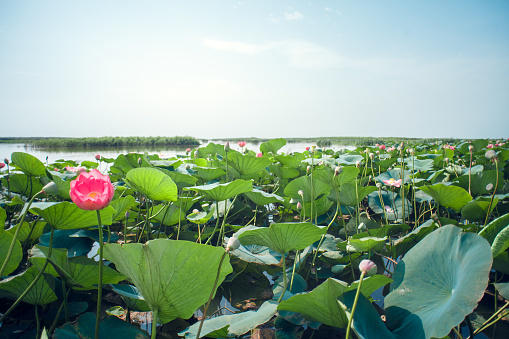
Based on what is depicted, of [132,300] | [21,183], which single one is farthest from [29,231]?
[21,183]

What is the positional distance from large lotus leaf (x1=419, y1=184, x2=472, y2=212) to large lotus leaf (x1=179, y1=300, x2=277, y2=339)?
783mm

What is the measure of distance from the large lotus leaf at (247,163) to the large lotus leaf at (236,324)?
2.74 feet

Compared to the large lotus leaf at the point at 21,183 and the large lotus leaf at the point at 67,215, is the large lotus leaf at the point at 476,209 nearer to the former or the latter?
the large lotus leaf at the point at 67,215

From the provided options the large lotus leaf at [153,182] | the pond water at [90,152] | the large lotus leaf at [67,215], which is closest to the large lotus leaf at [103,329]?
the large lotus leaf at [67,215]

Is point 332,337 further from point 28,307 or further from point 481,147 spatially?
point 481,147

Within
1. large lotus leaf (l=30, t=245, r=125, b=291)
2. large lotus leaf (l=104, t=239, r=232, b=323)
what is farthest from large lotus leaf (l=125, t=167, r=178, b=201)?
large lotus leaf (l=104, t=239, r=232, b=323)

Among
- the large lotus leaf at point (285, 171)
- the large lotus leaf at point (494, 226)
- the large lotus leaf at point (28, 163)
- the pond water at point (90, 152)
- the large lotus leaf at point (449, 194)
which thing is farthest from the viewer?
the pond water at point (90, 152)

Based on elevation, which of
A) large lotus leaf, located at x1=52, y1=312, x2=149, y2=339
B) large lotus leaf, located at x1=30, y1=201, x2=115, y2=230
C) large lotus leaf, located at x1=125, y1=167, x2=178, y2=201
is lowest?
large lotus leaf, located at x1=52, y1=312, x2=149, y2=339

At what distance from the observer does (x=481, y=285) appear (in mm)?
461

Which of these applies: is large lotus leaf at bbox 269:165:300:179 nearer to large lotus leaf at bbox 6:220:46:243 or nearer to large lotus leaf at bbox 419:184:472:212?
large lotus leaf at bbox 419:184:472:212

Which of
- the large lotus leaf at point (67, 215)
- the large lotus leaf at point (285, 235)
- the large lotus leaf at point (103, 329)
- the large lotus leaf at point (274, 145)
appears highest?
the large lotus leaf at point (274, 145)

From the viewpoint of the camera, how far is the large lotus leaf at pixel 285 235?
0.65 meters

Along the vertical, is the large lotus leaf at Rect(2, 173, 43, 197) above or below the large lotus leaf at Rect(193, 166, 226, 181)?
below

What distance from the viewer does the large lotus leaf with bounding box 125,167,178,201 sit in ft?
2.76
